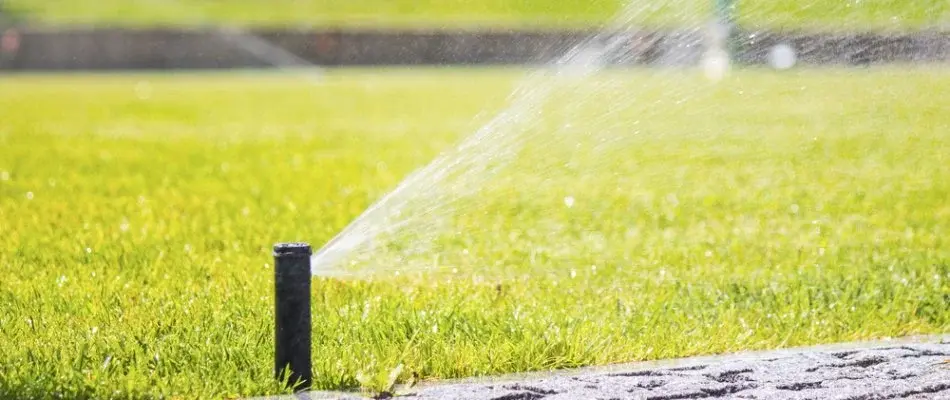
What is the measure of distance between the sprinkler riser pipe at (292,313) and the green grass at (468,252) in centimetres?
9

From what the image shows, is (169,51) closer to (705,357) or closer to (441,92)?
(441,92)

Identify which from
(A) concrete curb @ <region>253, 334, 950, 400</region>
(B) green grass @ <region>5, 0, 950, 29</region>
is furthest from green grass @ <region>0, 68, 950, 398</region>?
(B) green grass @ <region>5, 0, 950, 29</region>

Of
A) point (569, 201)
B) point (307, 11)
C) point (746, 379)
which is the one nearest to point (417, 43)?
point (307, 11)

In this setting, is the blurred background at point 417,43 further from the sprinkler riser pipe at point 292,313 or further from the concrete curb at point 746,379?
the sprinkler riser pipe at point 292,313

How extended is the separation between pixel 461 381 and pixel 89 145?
8764mm

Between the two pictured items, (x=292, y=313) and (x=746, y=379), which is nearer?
(x=292, y=313)

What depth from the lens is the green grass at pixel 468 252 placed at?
425 centimetres

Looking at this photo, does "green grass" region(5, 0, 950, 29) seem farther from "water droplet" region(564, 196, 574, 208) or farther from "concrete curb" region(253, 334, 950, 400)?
"concrete curb" region(253, 334, 950, 400)

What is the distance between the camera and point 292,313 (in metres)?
3.82

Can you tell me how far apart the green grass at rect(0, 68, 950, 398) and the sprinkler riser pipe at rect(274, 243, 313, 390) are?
85 millimetres

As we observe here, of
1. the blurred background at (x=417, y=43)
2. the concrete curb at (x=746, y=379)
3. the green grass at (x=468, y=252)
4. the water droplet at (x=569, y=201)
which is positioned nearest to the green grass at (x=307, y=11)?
the blurred background at (x=417, y=43)

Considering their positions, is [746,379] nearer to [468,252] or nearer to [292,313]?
[292,313]

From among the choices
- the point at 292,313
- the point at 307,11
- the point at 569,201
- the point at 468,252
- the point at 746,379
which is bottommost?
the point at 746,379

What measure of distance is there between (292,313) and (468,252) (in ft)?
8.32
